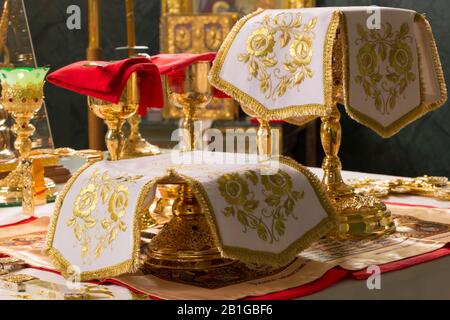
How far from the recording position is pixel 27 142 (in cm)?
182

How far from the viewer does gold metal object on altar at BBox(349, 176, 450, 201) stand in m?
2.11

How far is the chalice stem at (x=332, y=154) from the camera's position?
5.54 feet

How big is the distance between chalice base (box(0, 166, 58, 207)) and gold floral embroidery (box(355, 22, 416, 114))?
2.98ft

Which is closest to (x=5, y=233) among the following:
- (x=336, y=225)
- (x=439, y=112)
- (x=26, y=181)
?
(x=26, y=181)

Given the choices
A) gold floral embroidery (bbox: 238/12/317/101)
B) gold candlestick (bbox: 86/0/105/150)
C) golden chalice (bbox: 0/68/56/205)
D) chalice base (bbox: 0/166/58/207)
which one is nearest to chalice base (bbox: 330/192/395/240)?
gold floral embroidery (bbox: 238/12/317/101)

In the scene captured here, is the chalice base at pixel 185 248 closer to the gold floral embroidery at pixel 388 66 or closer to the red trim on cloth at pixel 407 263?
the red trim on cloth at pixel 407 263

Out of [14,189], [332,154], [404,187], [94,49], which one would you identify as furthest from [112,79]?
[94,49]

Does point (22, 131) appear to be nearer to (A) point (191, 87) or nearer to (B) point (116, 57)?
(A) point (191, 87)

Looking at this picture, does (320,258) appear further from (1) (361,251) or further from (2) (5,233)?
(2) (5,233)

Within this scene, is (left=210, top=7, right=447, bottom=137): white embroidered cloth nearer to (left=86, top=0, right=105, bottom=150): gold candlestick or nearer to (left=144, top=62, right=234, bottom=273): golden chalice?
(left=144, top=62, right=234, bottom=273): golden chalice

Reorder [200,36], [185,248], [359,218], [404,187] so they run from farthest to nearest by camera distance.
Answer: [200,36]
[404,187]
[359,218]
[185,248]

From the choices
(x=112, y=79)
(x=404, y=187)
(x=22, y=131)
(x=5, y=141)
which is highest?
(x=112, y=79)

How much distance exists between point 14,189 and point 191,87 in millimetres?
569

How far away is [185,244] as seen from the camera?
4.62 ft
